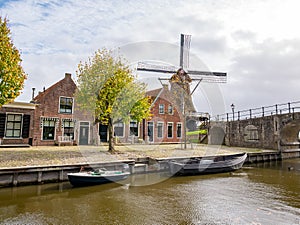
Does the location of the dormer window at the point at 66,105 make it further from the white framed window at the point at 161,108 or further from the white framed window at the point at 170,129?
the white framed window at the point at 170,129

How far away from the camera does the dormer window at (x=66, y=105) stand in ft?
65.1

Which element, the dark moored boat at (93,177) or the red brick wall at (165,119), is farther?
the red brick wall at (165,119)

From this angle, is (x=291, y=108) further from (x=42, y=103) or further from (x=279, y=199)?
(x=42, y=103)

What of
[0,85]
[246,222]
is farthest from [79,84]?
[246,222]

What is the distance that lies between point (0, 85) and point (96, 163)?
→ 5.90m

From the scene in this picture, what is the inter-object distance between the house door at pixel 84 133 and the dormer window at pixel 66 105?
166cm

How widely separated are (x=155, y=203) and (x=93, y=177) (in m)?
3.29

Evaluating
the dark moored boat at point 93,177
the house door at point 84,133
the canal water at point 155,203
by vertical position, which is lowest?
the canal water at point 155,203

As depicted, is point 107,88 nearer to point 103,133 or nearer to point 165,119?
point 103,133

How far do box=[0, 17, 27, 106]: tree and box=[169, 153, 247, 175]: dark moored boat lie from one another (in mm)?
9177

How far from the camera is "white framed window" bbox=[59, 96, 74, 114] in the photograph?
781 inches

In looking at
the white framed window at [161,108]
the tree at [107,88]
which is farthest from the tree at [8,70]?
the white framed window at [161,108]

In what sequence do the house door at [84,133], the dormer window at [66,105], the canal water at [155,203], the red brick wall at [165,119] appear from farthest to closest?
the red brick wall at [165,119]
the house door at [84,133]
the dormer window at [66,105]
the canal water at [155,203]

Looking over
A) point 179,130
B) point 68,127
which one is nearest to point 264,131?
point 179,130
